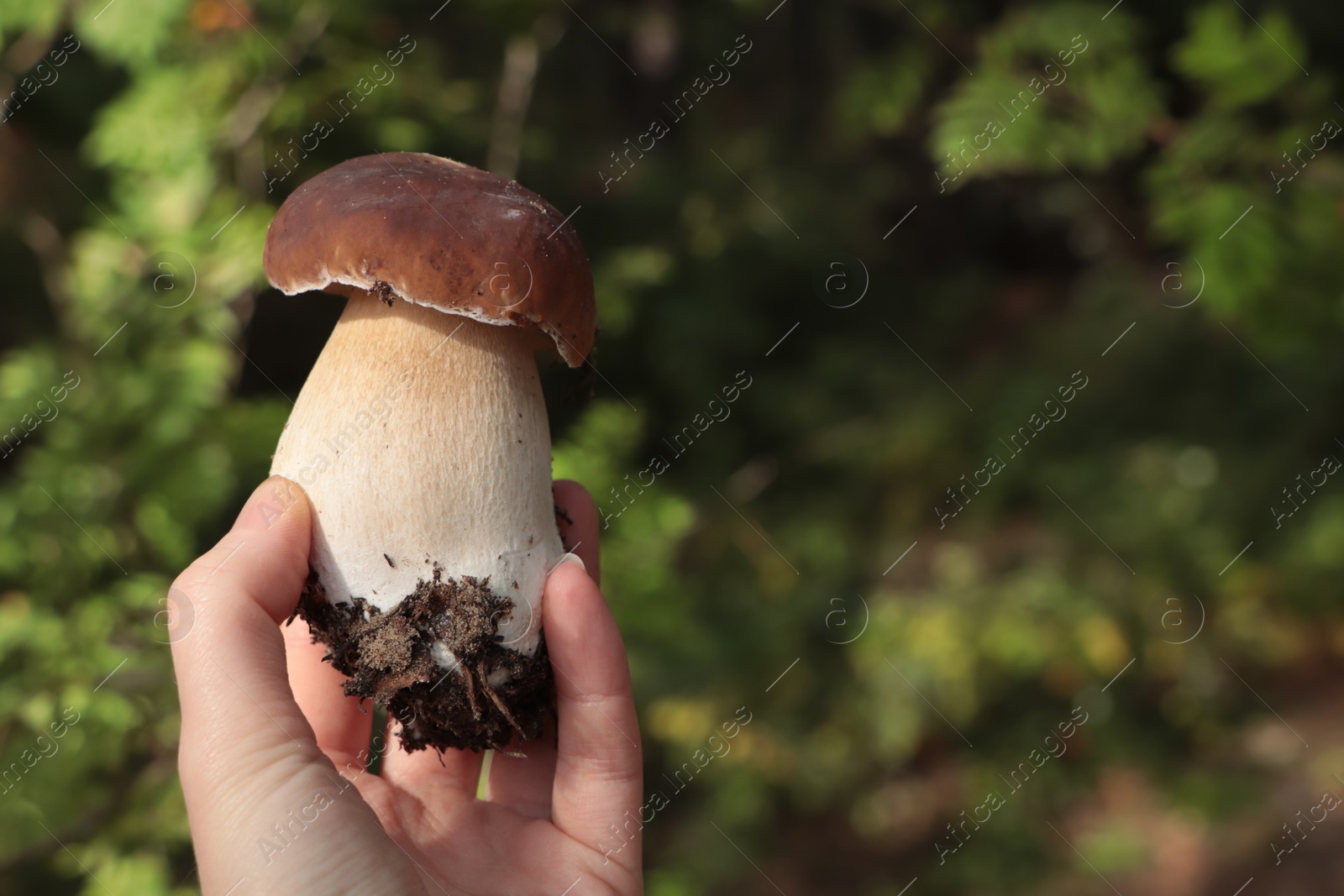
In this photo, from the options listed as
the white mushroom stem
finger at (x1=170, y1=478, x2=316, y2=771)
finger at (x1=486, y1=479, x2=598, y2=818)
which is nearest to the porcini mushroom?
the white mushroom stem

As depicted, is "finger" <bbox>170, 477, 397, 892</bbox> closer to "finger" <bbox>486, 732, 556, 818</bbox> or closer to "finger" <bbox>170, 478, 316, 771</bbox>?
"finger" <bbox>170, 478, 316, 771</bbox>

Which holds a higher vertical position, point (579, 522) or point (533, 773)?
point (579, 522)

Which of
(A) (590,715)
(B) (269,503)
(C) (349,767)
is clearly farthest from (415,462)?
(C) (349,767)

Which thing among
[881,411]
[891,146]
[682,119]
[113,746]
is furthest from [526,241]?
[891,146]

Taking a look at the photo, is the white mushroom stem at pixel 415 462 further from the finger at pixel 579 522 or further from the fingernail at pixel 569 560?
the finger at pixel 579 522

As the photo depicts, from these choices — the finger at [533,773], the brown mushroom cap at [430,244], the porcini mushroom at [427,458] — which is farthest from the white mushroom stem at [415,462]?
the finger at [533,773]

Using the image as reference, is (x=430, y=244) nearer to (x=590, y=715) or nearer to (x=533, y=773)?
(x=590, y=715)

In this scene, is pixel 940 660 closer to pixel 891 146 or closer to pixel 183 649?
pixel 183 649
